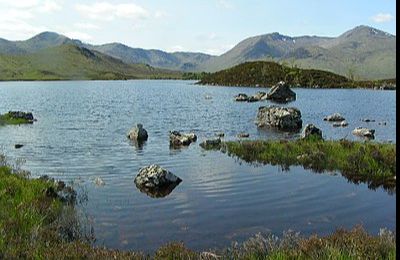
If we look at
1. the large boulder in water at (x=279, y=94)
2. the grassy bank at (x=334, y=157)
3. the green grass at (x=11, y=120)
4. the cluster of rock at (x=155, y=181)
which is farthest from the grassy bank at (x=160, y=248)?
the large boulder in water at (x=279, y=94)

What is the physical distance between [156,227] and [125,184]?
25.8 feet

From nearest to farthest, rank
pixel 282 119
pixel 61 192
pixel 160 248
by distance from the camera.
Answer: pixel 160 248 < pixel 61 192 < pixel 282 119

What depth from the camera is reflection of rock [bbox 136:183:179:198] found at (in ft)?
75.5

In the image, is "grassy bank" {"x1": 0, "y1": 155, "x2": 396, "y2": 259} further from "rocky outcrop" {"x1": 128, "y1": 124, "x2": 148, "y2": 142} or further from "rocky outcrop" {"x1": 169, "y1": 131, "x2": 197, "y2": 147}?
"rocky outcrop" {"x1": 128, "y1": 124, "x2": 148, "y2": 142}

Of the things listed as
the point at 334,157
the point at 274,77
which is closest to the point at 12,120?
the point at 334,157

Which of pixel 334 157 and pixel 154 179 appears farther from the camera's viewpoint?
pixel 334 157

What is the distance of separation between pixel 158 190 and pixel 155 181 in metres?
0.62

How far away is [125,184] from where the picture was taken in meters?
25.2

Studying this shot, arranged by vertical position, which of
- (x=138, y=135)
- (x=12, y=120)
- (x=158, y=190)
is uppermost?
(x=138, y=135)

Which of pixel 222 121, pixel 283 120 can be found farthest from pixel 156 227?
pixel 222 121

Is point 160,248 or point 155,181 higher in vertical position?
point 160,248

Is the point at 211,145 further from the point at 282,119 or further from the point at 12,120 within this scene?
the point at 12,120

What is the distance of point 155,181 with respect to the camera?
24.4 m

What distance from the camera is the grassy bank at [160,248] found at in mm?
11658
